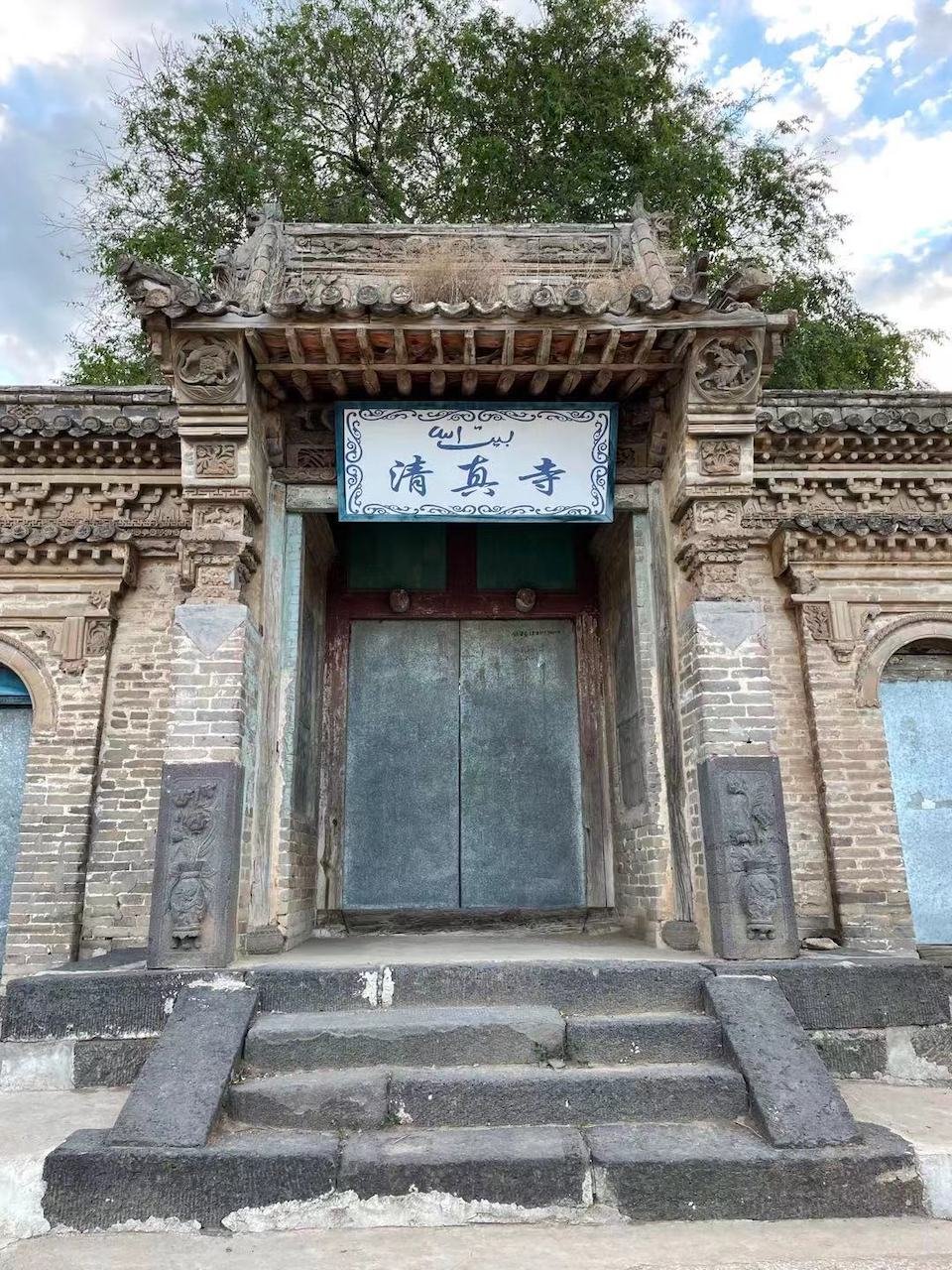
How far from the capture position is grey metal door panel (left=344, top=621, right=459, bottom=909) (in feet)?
25.9

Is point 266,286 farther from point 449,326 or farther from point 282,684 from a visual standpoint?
point 282,684

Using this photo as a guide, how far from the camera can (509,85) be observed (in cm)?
1600

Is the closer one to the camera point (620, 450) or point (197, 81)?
point (620, 450)

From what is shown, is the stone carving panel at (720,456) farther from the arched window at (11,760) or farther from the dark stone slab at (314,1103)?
the arched window at (11,760)

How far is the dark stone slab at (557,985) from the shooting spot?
4.79 meters

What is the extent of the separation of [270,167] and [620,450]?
12293 millimetres

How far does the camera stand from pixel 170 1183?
349 centimetres

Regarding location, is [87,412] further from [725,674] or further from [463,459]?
[725,674]

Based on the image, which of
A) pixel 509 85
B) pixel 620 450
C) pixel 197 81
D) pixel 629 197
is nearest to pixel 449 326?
pixel 620 450

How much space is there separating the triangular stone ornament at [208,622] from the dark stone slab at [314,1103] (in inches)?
110

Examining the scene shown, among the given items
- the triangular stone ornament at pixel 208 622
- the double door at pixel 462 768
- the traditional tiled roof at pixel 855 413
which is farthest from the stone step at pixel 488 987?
the traditional tiled roof at pixel 855 413

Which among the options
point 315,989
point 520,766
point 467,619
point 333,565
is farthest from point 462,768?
point 315,989

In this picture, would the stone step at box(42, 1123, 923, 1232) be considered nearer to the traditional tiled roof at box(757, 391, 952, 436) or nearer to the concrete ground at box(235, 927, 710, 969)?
the concrete ground at box(235, 927, 710, 969)

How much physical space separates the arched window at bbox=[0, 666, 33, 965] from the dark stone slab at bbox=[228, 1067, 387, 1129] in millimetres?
3855
